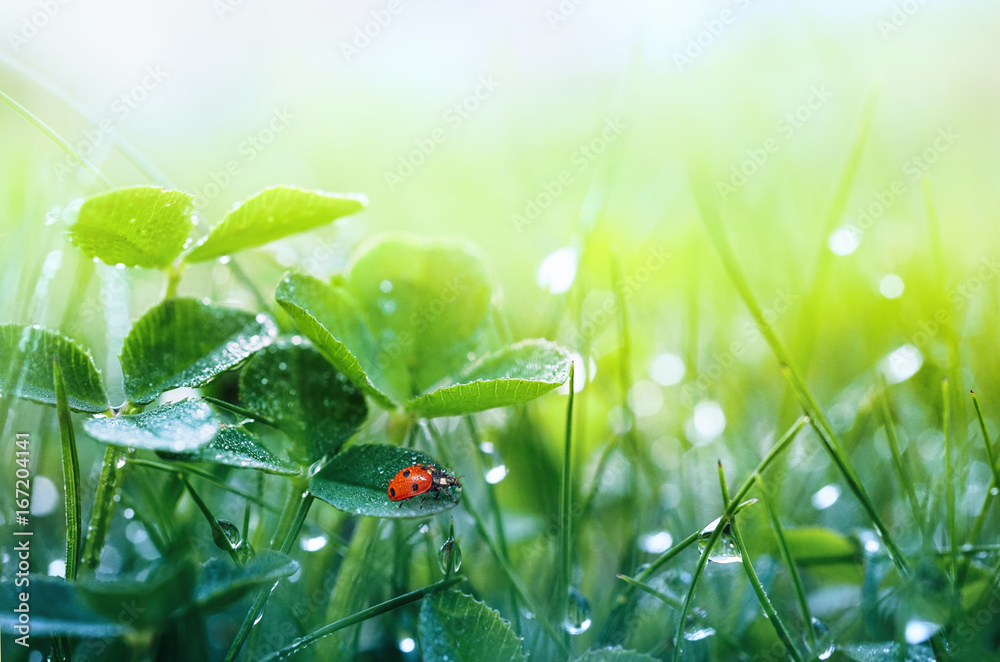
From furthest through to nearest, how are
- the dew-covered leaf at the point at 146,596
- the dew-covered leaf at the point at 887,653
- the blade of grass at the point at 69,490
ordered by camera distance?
the dew-covered leaf at the point at 887,653 < the blade of grass at the point at 69,490 < the dew-covered leaf at the point at 146,596

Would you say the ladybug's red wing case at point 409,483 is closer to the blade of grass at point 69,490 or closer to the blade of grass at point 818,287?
the blade of grass at point 69,490

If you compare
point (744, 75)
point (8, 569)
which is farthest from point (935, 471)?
point (744, 75)

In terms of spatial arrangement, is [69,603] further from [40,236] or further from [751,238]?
[751,238]

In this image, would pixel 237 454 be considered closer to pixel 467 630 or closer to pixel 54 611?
pixel 54 611

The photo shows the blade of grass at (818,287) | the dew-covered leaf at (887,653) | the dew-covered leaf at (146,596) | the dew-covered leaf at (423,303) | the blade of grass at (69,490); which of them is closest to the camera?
the dew-covered leaf at (146,596)

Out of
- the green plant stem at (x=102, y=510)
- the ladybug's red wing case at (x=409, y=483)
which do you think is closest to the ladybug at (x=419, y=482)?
the ladybug's red wing case at (x=409, y=483)

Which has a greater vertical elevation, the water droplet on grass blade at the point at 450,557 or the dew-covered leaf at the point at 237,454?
the dew-covered leaf at the point at 237,454
